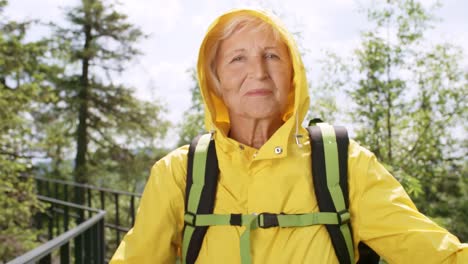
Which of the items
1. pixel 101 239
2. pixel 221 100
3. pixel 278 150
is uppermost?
pixel 221 100

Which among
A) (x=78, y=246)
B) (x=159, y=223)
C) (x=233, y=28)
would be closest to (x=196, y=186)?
(x=159, y=223)

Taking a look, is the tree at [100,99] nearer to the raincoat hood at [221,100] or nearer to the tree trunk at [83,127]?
the tree trunk at [83,127]

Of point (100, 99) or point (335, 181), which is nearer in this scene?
point (335, 181)

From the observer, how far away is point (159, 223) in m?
2.07

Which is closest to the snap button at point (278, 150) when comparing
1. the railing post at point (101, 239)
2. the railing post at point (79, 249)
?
the railing post at point (79, 249)

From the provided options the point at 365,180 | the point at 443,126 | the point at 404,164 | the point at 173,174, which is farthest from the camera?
the point at 443,126

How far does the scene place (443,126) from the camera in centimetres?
1244

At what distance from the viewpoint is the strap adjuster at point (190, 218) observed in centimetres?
203

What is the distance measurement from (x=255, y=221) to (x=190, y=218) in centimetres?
23

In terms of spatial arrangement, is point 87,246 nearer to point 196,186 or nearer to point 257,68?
point 196,186

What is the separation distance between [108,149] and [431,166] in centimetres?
1417

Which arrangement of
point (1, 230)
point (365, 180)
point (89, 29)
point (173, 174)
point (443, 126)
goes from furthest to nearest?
point (89, 29) < point (443, 126) < point (1, 230) < point (173, 174) < point (365, 180)

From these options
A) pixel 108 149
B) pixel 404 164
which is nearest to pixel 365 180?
pixel 404 164

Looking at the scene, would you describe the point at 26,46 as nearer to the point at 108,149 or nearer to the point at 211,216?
the point at 211,216
